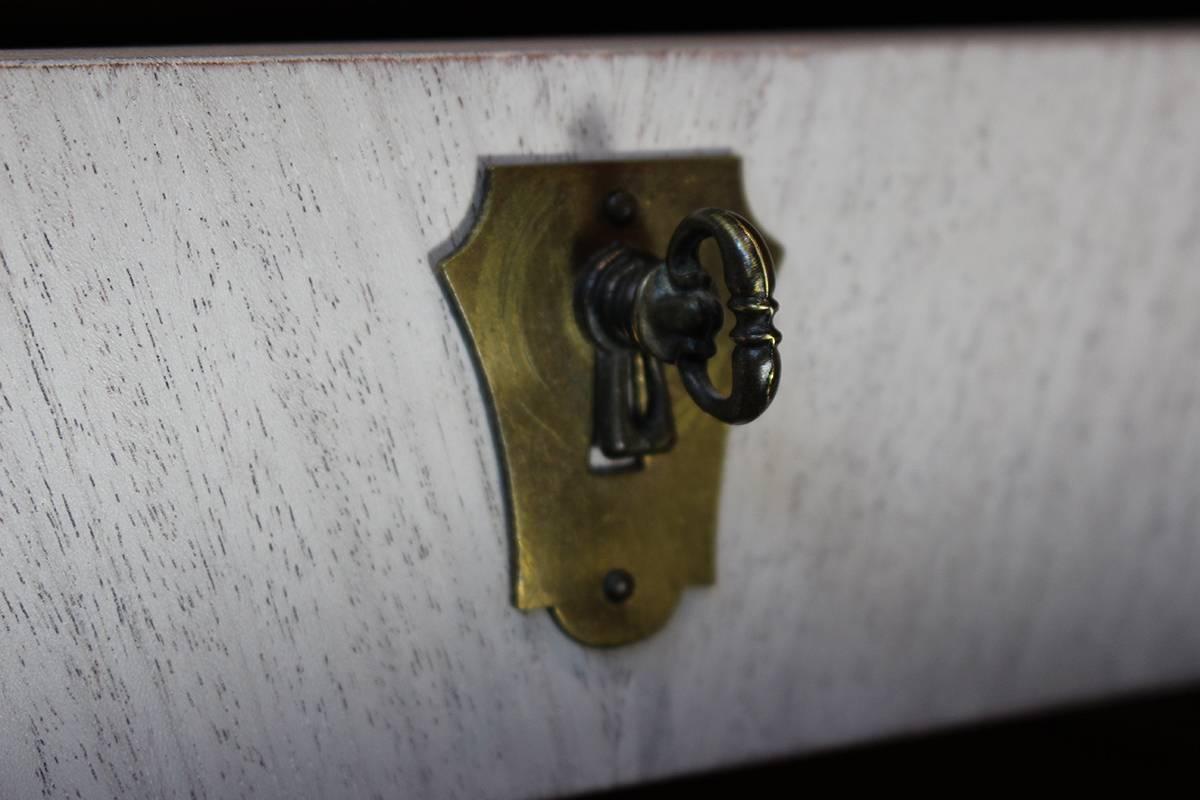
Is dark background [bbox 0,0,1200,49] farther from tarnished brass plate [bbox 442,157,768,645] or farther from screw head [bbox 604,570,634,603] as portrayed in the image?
screw head [bbox 604,570,634,603]

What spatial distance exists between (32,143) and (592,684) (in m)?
0.27

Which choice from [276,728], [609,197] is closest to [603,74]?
[609,197]

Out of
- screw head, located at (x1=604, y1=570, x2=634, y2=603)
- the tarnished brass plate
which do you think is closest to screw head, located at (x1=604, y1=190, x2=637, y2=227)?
the tarnished brass plate

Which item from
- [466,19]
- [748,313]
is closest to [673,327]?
[748,313]

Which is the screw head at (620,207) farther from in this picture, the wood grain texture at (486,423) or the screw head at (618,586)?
the screw head at (618,586)

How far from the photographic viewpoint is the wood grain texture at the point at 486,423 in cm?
39

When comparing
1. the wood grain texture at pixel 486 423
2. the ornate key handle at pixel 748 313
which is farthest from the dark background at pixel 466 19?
the ornate key handle at pixel 748 313

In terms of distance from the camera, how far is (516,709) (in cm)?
46

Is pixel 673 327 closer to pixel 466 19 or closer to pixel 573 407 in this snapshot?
pixel 573 407

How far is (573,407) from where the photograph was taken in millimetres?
449

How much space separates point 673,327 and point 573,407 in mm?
65

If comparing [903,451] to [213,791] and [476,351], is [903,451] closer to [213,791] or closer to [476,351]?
[476,351]

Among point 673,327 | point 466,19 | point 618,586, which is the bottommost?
point 618,586

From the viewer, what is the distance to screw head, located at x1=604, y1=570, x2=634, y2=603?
47 centimetres
